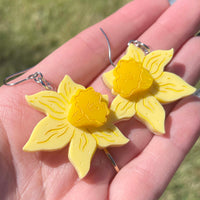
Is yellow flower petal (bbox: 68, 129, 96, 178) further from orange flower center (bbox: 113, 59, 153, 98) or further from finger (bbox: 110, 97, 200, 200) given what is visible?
orange flower center (bbox: 113, 59, 153, 98)

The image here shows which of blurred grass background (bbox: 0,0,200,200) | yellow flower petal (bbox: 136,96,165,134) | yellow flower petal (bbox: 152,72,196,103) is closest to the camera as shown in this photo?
yellow flower petal (bbox: 136,96,165,134)

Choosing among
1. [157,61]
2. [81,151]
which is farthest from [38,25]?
[81,151]

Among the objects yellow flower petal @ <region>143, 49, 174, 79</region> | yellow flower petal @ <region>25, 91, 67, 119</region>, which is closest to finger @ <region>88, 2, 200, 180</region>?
yellow flower petal @ <region>143, 49, 174, 79</region>

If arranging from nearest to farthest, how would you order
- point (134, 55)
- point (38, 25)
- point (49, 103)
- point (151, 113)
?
point (49, 103) → point (151, 113) → point (134, 55) → point (38, 25)

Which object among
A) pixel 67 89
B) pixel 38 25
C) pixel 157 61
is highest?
pixel 38 25

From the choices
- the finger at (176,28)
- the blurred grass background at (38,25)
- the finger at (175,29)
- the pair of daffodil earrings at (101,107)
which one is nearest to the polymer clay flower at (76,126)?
the pair of daffodil earrings at (101,107)

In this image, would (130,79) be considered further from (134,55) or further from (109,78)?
(134,55)
